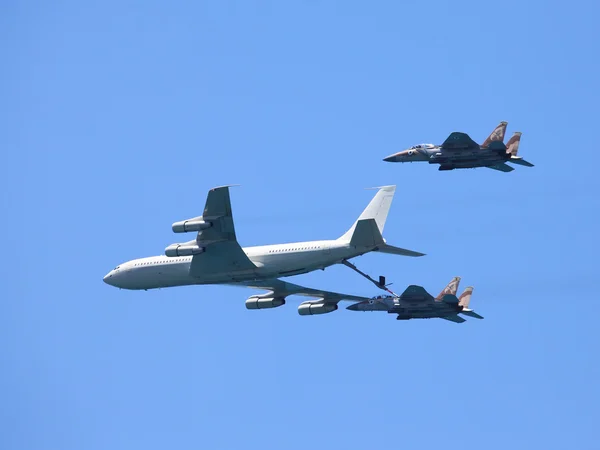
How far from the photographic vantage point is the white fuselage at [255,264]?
67250 mm

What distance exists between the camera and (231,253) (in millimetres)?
→ 69125

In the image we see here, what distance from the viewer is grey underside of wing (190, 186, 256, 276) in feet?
218

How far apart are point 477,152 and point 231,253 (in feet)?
55.1

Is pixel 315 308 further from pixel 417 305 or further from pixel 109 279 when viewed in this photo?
pixel 109 279

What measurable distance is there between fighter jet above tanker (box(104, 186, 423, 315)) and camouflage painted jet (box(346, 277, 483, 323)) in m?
4.67

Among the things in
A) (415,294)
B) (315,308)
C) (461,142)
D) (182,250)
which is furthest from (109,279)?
(461,142)

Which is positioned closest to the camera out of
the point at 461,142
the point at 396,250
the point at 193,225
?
the point at 396,250

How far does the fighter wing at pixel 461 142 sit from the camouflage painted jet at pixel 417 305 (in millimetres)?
9092

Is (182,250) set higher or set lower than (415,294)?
higher

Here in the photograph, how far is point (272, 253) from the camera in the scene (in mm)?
69312

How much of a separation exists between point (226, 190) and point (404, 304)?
43.3 feet

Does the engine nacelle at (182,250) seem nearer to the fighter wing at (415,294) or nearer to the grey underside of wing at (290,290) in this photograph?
the grey underside of wing at (290,290)

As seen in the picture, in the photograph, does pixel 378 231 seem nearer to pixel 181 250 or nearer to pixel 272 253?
pixel 272 253

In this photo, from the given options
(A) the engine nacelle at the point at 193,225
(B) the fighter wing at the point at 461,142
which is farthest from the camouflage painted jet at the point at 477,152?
(A) the engine nacelle at the point at 193,225
